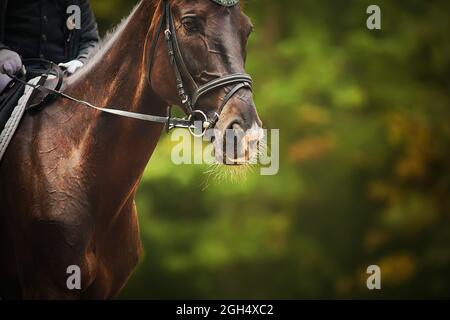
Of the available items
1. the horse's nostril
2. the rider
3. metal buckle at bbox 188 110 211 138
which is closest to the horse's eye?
metal buckle at bbox 188 110 211 138

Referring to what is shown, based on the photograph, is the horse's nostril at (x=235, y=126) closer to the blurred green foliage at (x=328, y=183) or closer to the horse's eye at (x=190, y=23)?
the horse's eye at (x=190, y=23)

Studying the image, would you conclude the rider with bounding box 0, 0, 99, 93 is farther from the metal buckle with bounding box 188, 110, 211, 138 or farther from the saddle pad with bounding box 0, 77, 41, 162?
the metal buckle with bounding box 188, 110, 211, 138

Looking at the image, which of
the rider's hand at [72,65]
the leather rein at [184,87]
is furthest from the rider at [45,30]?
the leather rein at [184,87]

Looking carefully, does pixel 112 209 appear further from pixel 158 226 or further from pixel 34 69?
pixel 158 226

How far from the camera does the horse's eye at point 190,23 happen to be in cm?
368

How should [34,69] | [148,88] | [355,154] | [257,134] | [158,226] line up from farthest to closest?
[355,154] → [158,226] → [34,69] → [148,88] → [257,134]

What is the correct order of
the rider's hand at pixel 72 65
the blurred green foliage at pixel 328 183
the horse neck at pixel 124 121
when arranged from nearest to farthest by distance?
the horse neck at pixel 124 121
the rider's hand at pixel 72 65
the blurred green foliage at pixel 328 183

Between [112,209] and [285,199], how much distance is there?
687 centimetres

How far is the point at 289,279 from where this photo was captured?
11.0 meters

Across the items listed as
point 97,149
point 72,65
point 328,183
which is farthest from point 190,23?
point 328,183

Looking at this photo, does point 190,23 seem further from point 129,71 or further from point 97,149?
point 97,149

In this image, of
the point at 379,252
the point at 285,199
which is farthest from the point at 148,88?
the point at 379,252

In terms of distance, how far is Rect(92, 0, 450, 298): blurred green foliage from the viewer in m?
10.1

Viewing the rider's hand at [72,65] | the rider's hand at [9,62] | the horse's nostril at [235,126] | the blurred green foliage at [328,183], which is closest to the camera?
the horse's nostril at [235,126]
